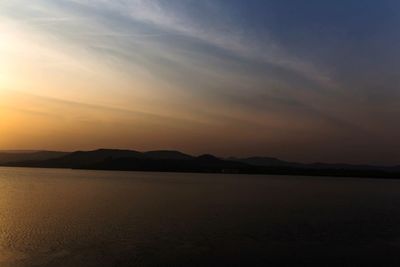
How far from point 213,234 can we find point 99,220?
1153 centimetres

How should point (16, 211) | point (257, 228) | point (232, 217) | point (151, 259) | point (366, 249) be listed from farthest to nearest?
1. point (16, 211)
2. point (232, 217)
3. point (257, 228)
4. point (366, 249)
5. point (151, 259)

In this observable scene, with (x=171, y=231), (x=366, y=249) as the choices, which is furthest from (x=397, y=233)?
(x=171, y=231)

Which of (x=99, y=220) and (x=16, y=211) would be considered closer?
(x=99, y=220)

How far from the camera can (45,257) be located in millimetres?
23625

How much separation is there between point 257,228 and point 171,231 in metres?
6.88

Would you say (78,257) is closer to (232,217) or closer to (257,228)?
(257,228)

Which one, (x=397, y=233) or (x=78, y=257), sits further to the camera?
(x=397, y=233)

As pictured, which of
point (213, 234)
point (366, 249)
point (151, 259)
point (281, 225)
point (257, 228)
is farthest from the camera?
point (281, 225)

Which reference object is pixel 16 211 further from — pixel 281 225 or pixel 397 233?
pixel 397 233

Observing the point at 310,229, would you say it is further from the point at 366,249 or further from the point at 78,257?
the point at 78,257

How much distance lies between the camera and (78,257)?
935 inches

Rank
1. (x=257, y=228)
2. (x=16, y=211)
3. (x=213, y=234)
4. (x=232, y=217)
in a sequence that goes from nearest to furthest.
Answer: (x=213, y=234) < (x=257, y=228) < (x=232, y=217) < (x=16, y=211)

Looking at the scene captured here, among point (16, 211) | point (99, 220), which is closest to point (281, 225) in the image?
point (99, 220)

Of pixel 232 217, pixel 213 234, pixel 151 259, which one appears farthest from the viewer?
pixel 232 217
